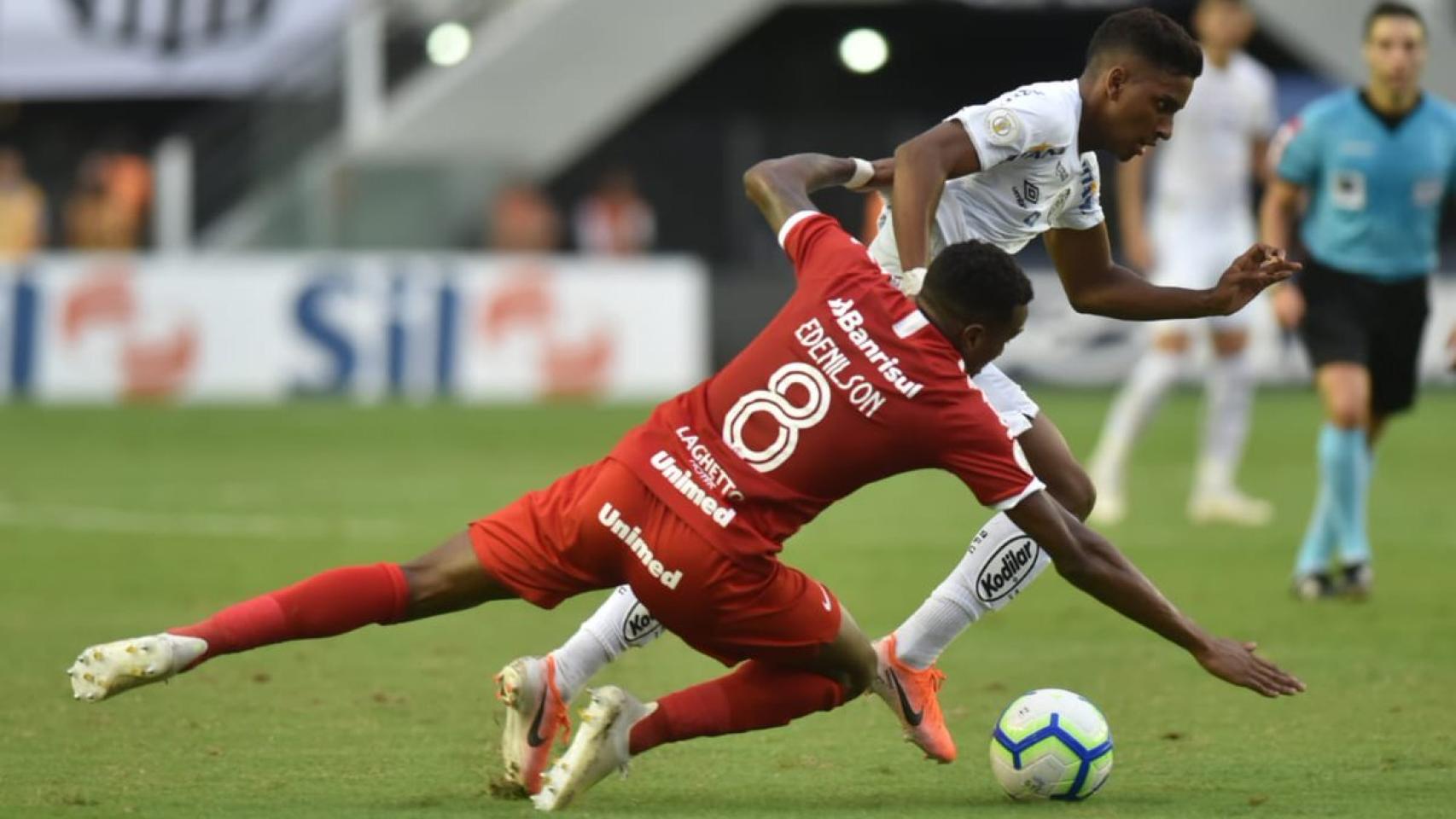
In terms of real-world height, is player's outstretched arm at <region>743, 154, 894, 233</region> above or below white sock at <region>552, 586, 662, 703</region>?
above

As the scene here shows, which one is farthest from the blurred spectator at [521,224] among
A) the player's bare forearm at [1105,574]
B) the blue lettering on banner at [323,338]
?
the player's bare forearm at [1105,574]

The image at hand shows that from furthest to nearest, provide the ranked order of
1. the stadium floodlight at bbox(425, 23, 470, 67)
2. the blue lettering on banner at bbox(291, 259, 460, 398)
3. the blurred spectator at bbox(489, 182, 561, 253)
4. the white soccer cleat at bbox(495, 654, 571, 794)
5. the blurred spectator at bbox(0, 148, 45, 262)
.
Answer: the stadium floodlight at bbox(425, 23, 470, 67)
the blurred spectator at bbox(489, 182, 561, 253)
the blurred spectator at bbox(0, 148, 45, 262)
the blue lettering on banner at bbox(291, 259, 460, 398)
the white soccer cleat at bbox(495, 654, 571, 794)

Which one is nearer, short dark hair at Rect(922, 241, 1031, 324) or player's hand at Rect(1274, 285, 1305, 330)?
short dark hair at Rect(922, 241, 1031, 324)

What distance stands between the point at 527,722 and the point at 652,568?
59cm

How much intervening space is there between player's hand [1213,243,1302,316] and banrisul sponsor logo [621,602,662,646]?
177cm

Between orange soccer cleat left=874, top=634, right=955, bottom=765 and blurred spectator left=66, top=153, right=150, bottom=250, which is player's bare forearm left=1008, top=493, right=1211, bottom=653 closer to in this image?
orange soccer cleat left=874, top=634, right=955, bottom=765

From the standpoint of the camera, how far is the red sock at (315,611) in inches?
242

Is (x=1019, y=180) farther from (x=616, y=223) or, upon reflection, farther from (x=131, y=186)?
(x=131, y=186)

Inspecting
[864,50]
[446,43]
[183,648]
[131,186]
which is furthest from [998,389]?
[864,50]

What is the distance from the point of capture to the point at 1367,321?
10.6 m

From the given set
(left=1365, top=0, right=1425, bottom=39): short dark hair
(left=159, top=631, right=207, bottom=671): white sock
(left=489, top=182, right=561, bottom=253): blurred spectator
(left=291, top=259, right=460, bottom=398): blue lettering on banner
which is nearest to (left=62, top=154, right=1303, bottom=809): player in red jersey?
(left=159, top=631, right=207, bottom=671): white sock

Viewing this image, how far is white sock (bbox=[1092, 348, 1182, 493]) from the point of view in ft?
44.3

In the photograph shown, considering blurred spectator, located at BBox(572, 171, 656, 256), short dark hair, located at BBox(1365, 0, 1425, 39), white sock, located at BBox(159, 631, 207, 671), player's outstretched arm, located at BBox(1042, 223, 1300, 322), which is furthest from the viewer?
blurred spectator, located at BBox(572, 171, 656, 256)

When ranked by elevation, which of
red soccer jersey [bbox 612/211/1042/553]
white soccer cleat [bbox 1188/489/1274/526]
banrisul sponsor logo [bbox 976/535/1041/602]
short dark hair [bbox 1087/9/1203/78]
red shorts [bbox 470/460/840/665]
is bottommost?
white soccer cleat [bbox 1188/489/1274/526]
